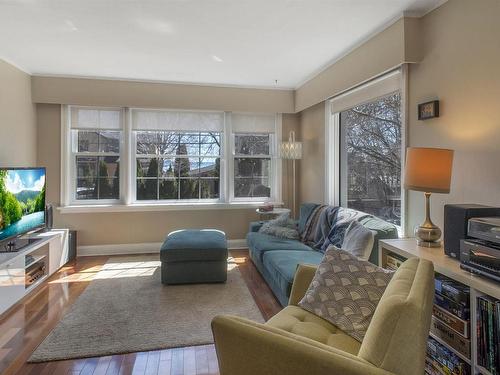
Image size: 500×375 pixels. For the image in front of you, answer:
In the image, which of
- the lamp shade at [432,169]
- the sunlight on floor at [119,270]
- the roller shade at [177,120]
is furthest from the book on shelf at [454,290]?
the roller shade at [177,120]

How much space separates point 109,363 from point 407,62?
304 cm

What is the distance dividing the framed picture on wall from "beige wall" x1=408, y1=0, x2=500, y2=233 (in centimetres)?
4

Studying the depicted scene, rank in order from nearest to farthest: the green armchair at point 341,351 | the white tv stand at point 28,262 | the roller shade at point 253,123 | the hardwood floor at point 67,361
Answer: the green armchair at point 341,351, the hardwood floor at point 67,361, the white tv stand at point 28,262, the roller shade at point 253,123

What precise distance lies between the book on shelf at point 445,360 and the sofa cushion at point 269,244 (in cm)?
164

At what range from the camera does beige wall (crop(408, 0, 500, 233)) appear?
1.97m

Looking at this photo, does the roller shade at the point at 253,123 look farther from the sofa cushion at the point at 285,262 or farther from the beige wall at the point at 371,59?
the sofa cushion at the point at 285,262

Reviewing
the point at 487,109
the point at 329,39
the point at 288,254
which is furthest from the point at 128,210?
the point at 487,109

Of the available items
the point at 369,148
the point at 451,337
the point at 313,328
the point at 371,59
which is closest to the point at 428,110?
the point at 371,59

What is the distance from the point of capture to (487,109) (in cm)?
200

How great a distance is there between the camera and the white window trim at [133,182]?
4.41 metres

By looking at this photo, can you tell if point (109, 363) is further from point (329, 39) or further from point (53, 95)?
point (53, 95)

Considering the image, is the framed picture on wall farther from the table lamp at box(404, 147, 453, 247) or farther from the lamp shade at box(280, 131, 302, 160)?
the lamp shade at box(280, 131, 302, 160)

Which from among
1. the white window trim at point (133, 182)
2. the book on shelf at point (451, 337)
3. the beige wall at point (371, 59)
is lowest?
the book on shelf at point (451, 337)

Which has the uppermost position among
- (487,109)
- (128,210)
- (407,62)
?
(407,62)
